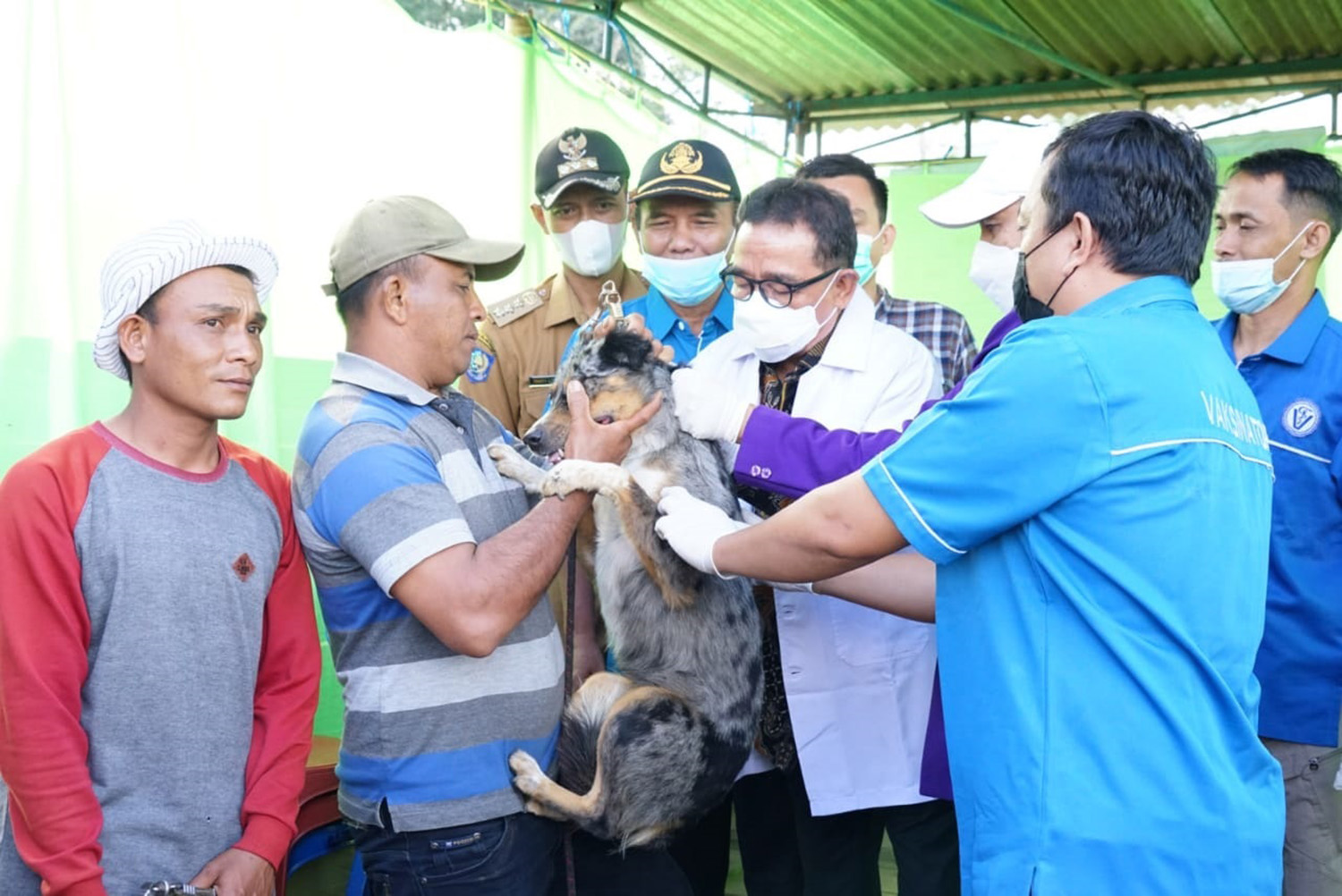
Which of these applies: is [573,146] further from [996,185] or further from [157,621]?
[157,621]

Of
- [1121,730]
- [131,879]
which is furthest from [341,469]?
[1121,730]

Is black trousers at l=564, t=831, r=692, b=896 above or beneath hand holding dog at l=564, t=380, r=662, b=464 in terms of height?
beneath

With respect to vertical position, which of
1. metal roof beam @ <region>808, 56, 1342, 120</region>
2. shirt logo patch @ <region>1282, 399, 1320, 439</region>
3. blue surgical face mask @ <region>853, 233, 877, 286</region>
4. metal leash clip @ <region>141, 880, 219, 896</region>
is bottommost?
metal leash clip @ <region>141, 880, 219, 896</region>

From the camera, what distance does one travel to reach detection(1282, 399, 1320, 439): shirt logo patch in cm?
343

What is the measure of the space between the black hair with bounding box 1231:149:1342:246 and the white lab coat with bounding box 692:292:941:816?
4.90 feet

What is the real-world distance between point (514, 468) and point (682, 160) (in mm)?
1795

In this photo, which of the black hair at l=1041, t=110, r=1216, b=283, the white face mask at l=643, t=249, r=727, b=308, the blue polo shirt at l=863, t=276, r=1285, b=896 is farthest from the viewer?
the white face mask at l=643, t=249, r=727, b=308

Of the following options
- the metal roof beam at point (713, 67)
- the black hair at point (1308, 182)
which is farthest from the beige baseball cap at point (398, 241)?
the metal roof beam at point (713, 67)

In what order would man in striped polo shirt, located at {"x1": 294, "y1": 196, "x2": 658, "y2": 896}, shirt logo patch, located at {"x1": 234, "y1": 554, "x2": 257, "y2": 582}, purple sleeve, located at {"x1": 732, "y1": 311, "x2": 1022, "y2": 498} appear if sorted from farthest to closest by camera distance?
purple sleeve, located at {"x1": 732, "y1": 311, "x2": 1022, "y2": 498} → shirt logo patch, located at {"x1": 234, "y1": 554, "x2": 257, "y2": 582} → man in striped polo shirt, located at {"x1": 294, "y1": 196, "x2": 658, "y2": 896}

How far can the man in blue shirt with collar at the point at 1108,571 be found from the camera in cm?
189

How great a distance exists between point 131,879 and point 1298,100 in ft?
33.6

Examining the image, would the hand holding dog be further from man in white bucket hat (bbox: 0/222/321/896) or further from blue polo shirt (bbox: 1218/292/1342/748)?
blue polo shirt (bbox: 1218/292/1342/748)

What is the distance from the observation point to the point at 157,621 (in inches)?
89.0

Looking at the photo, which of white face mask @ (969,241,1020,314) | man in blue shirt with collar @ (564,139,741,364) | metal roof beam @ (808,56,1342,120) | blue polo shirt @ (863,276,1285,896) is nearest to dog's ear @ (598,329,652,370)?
man in blue shirt with collar @ (564,139,741,364)
